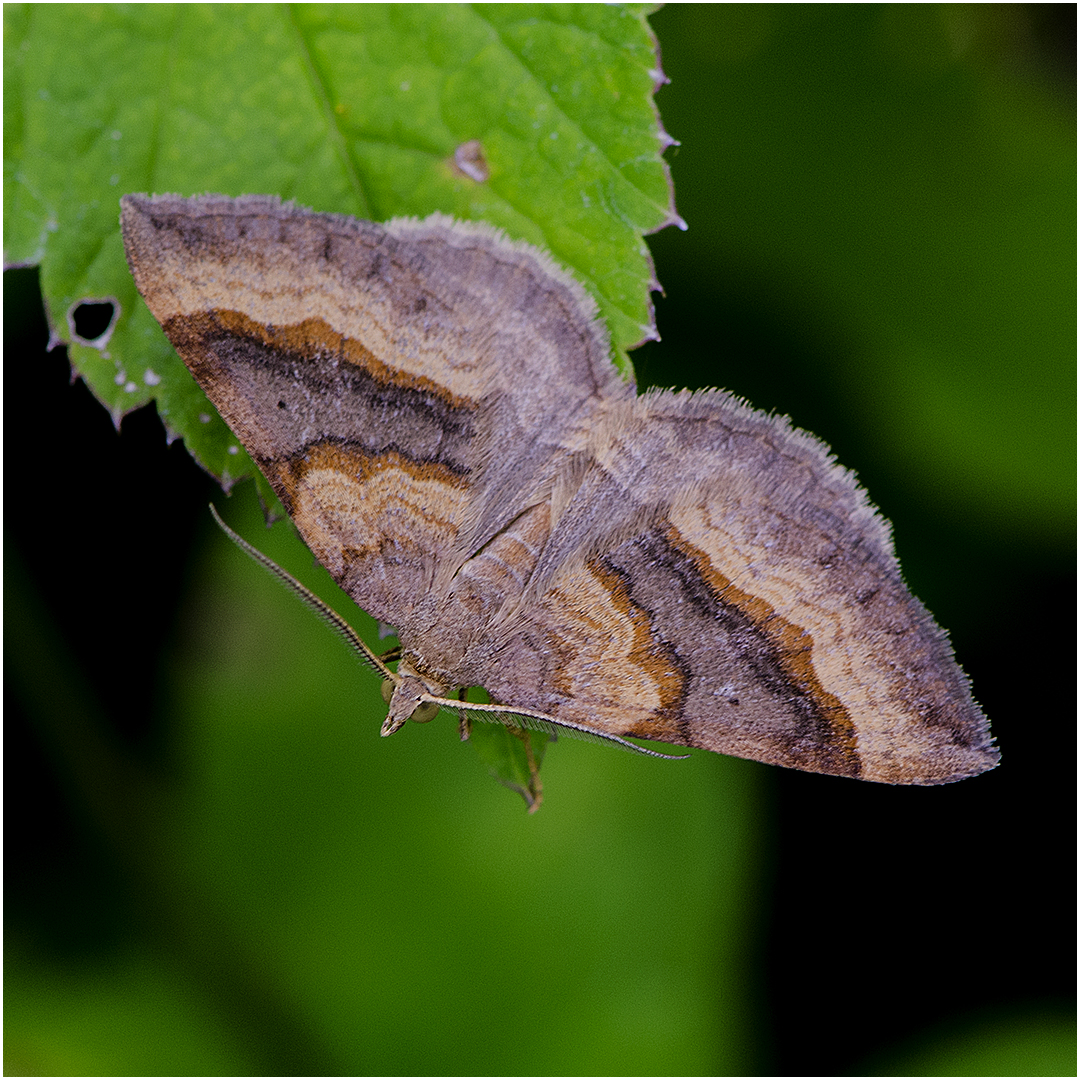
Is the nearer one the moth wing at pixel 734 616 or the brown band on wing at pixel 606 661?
the moth wing at pixel 734 616

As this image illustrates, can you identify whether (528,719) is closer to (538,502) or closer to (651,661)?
(651,661)

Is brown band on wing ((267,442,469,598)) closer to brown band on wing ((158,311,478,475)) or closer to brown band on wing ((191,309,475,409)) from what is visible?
brown band on wing ((158,311,478,475))

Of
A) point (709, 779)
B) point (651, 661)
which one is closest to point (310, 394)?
point (651, 661)

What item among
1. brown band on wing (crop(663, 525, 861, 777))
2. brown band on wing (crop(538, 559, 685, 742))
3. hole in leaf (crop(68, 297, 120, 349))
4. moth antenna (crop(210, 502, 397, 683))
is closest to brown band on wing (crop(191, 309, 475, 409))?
hole in leaf (crop(68, 297, 120, 349))

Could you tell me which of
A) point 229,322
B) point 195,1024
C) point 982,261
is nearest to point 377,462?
point 229,322

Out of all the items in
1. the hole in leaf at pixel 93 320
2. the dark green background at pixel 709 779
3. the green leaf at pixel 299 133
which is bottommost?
the dark green background at pixel 709 779

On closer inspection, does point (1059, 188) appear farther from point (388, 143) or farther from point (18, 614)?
point (18, 614)

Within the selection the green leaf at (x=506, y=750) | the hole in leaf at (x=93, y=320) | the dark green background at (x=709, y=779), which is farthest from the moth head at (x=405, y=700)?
the hole in leaf at (x=93, y=320)

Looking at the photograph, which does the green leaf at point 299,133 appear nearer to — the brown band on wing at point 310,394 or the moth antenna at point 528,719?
the brown band on wing at point 310,394
